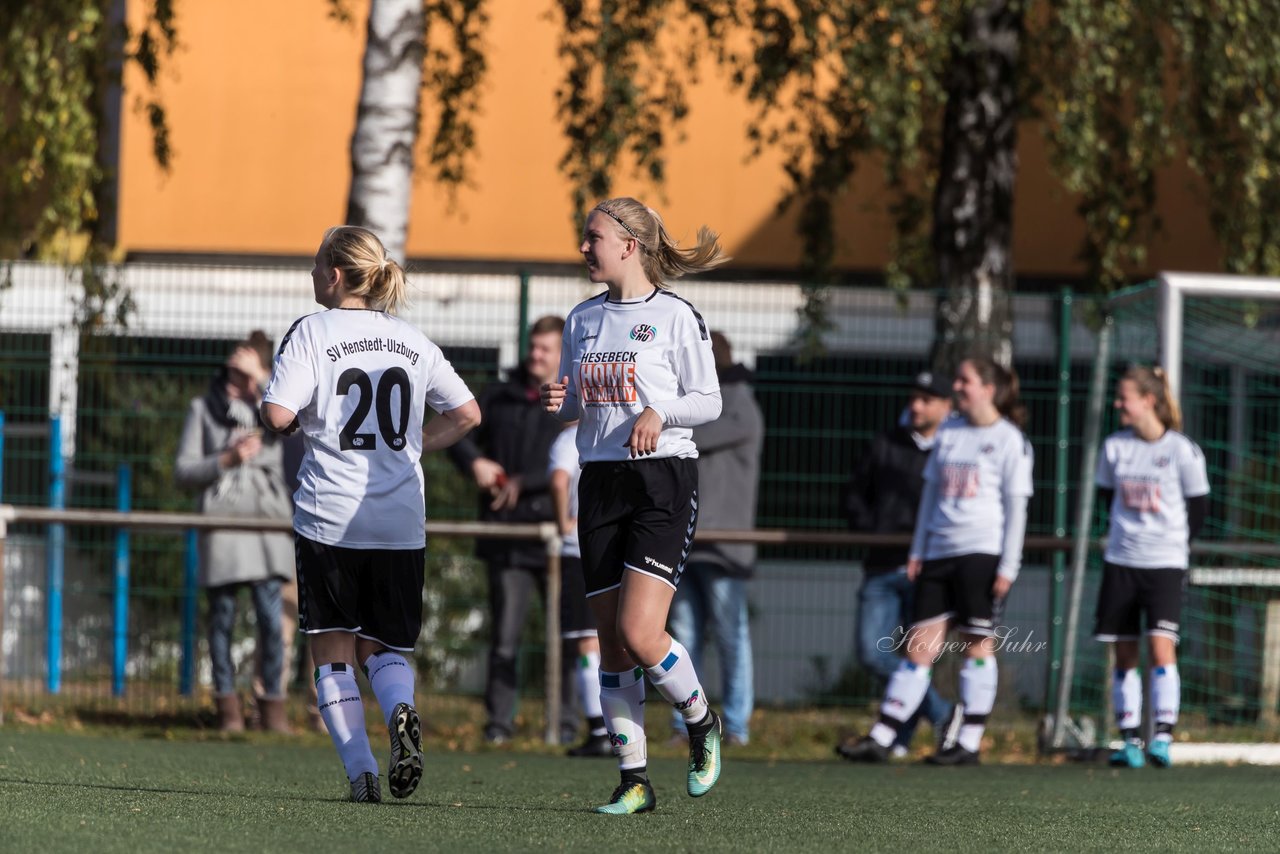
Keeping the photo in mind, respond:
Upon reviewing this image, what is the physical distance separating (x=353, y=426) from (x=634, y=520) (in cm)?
90

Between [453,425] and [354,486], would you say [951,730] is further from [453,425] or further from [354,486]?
[354,486]

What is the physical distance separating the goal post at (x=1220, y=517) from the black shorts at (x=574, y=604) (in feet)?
8.92

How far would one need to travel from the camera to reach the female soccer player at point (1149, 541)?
9.06 meters

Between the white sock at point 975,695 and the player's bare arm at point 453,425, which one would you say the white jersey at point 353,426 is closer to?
the player's bare arm at point 453,425

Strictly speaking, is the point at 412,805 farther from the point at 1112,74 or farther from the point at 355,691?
the point at 1112,74

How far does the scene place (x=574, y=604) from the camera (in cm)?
914

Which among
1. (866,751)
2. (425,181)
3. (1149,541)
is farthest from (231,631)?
(425,181)

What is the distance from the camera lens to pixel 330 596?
18.9 feet

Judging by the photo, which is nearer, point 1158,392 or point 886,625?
point 1158,392

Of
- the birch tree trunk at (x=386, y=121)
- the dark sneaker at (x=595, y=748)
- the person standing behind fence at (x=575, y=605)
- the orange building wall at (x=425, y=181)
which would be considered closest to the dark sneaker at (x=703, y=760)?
the person standing behind fence at (x=575, y=605)

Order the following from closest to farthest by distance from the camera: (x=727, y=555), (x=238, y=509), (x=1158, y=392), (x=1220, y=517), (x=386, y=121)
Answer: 1. (x=1158, y=392)
2. (x=727, y=555)
3. (x=238, y=509)
4. (x=386, y=121)
5. (x=1220, y=517)

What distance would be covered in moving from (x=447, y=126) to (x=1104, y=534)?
202 inches

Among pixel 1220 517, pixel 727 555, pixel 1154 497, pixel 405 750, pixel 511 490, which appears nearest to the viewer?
pixel 405 750

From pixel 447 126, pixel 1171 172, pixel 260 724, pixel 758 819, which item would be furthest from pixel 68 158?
pixel 1171 172
